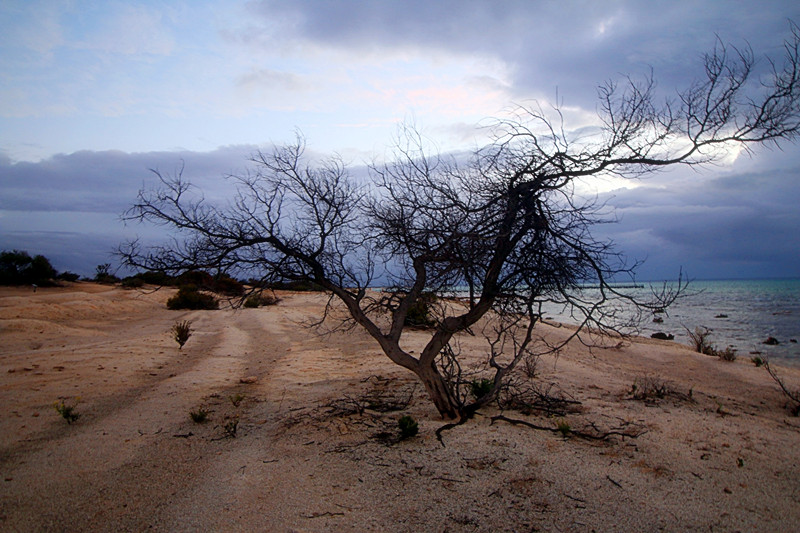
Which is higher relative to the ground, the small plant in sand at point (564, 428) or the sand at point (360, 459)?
the small plant in sand at point (564, 428)

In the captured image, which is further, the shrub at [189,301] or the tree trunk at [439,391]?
the shrub at [189,301]

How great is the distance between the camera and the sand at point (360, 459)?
3.84 metres

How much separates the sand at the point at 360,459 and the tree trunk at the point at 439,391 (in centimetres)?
25

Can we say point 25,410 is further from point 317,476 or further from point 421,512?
point 421,512

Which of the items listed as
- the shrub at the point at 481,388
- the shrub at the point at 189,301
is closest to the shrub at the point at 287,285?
the shrub at the point at 481,388

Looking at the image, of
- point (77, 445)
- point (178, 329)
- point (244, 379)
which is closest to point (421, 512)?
point (77, 445)

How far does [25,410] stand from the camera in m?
6.92

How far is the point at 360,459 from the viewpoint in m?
4.86

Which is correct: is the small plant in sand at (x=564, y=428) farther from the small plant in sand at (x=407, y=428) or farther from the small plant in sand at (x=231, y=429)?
the small plant in sand at (x=231, y=429)

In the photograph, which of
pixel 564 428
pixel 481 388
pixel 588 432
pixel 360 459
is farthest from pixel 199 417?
pixel 588 432

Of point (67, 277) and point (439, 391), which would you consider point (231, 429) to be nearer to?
point (439, 391)

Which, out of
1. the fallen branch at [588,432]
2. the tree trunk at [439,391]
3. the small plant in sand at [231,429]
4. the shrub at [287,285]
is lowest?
the small plant in sand at [231,429]

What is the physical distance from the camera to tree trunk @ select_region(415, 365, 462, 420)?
5.75m

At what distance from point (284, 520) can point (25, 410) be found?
5574 mm
